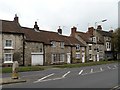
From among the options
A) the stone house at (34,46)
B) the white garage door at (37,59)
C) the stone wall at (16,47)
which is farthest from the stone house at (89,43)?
the stone wall at (16,47)

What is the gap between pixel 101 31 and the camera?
84.9 meters

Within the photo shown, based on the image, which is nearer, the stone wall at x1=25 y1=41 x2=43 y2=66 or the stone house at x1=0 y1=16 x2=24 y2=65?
the stone house at x1=0 y1=16 x2=24 y2=65

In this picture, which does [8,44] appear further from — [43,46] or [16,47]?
[43,46]

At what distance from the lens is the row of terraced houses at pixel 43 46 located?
153 feet

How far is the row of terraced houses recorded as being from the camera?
46781 millimetres

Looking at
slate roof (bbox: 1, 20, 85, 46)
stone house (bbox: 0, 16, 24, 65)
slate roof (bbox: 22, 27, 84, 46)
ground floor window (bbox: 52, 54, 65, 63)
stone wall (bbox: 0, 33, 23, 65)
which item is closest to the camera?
stone house (bbox: 0, 16, 24, 65)

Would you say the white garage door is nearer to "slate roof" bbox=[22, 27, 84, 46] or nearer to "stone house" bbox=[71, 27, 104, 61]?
"slate roof" bbox=[22, 27, 84, 46]

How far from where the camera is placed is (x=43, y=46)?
178 ft

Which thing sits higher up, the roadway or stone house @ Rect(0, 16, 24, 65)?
stone house @ Rect(0, 16, 24, 65)

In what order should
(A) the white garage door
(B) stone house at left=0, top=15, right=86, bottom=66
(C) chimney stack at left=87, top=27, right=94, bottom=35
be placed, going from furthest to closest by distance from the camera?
(C) chimney stack at left=87, top=27, right=94, bottom=35 → (A) the white garage door → (B) stone house at left=0, top=15, right=86, bottom=66

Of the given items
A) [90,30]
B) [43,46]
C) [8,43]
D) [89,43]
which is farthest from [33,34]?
[90,30]

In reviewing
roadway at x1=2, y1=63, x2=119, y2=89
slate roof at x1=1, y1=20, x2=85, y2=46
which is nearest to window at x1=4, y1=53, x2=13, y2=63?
slate roof at x1=1, y1=20, x2=85, y2=46

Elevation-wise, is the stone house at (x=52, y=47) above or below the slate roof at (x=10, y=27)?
below

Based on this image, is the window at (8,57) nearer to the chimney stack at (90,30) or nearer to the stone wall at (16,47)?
the stone wall at (16,47)
